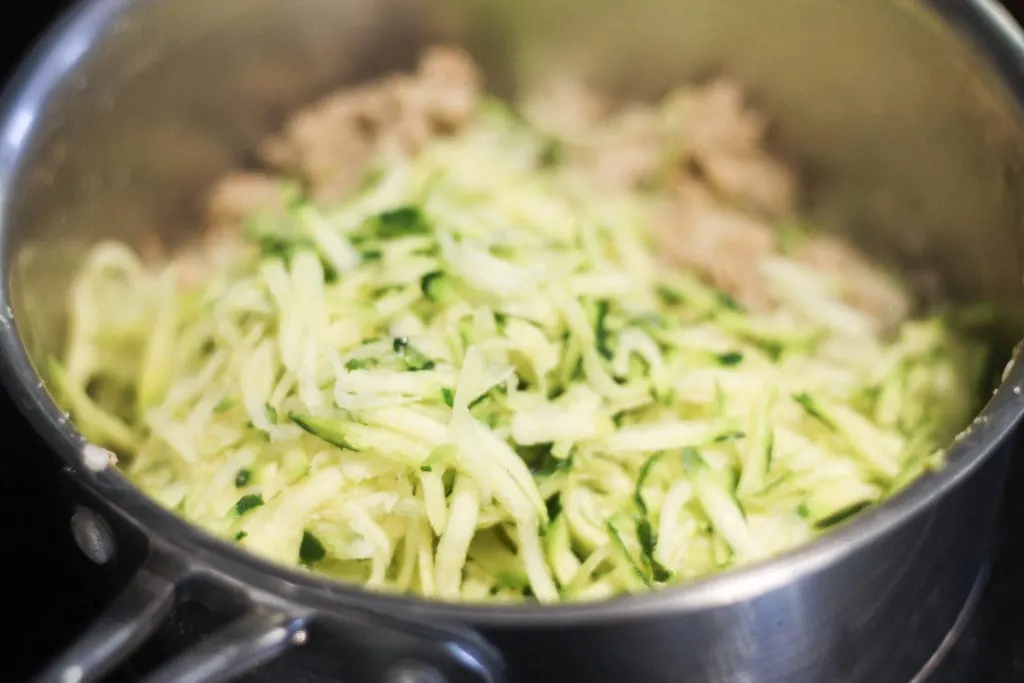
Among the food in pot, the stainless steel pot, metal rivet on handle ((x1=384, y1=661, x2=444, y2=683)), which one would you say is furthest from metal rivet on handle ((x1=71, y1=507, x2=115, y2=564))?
metal rivet on handle ((x1=384, y1=661, x2=444, y2=683))

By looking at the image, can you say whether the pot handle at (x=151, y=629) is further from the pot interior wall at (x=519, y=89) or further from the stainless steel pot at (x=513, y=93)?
the pot interior wall at (x=519, y=89)

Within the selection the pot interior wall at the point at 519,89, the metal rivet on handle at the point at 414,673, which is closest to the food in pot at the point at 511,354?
the pot interior wall at the point at 519,89

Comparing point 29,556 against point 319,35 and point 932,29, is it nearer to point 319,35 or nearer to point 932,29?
point 319,35

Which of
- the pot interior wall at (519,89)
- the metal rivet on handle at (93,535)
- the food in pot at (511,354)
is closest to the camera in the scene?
the metal rivet on handle at (93,535)

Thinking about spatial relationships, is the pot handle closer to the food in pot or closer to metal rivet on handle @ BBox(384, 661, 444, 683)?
metal rivet on handle @ BBox(384, 661, 444, 683)

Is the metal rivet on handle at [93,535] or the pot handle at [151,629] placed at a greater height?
the pot handle at [151,629]

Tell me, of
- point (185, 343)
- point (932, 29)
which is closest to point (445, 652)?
Answer: point (185, 343)
